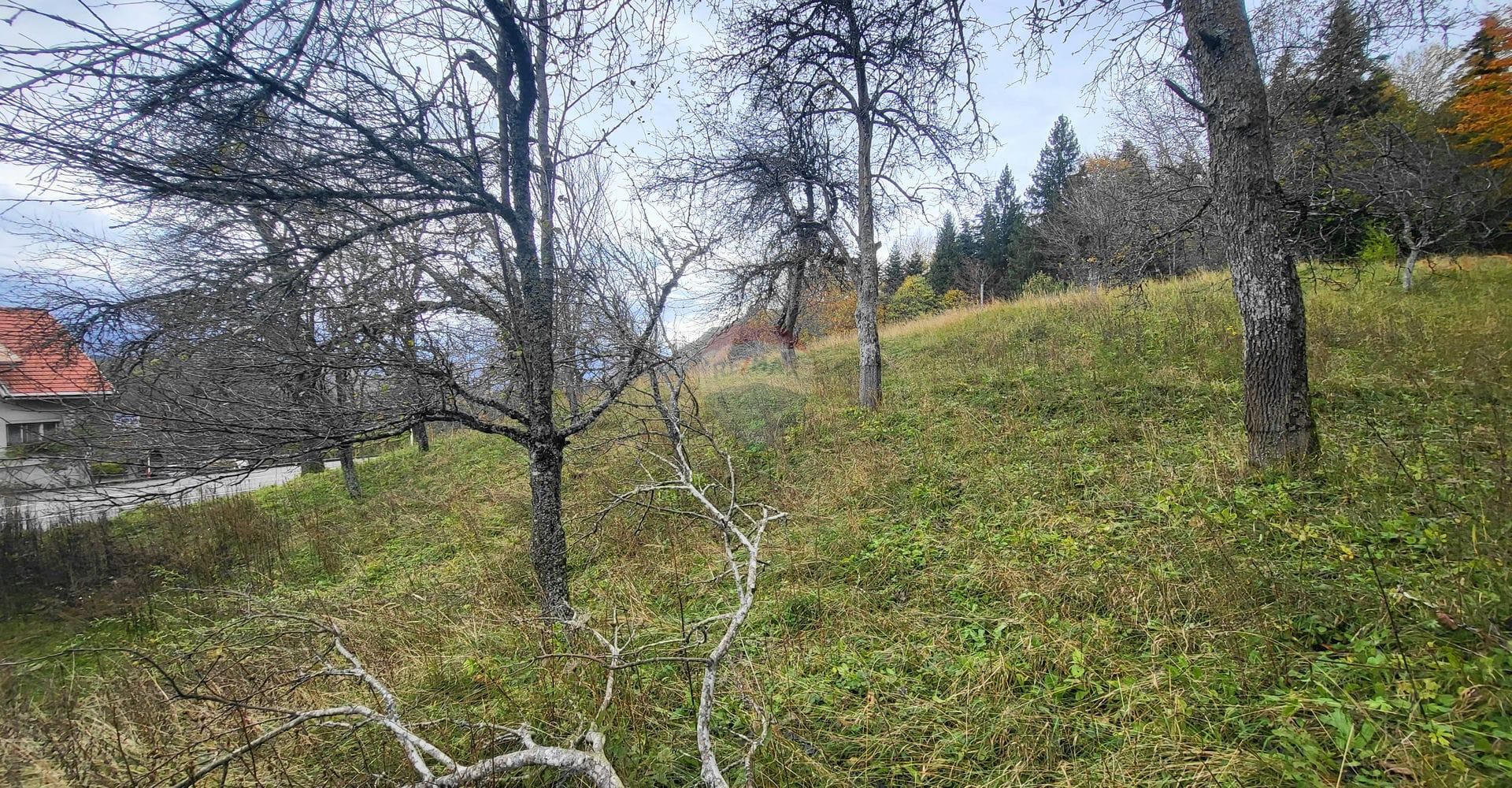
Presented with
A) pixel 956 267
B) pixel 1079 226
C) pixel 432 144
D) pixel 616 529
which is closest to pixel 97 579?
pixel 616 529

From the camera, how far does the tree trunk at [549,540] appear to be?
3412 millimetres

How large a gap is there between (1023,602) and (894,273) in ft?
114

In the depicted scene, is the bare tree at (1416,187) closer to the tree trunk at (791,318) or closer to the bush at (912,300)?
the tree trunk at (791,318)

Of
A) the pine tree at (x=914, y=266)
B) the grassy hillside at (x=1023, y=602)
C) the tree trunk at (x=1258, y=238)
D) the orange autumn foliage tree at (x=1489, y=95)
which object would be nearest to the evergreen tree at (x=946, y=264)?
the pine tree at (x=914, y=266)

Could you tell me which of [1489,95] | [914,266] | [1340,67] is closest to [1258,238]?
[1340,67]

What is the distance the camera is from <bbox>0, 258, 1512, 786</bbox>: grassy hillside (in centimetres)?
186

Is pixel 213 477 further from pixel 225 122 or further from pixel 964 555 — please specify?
pixel 964 555

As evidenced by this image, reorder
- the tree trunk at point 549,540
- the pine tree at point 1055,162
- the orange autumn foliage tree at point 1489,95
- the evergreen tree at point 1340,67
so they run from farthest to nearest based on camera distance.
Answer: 1. the pine tree at point 1055,162
2. the orange autumn foliage tree at point 1489,95
3. the evergreen tree at point 1340,67
4. the tree trunk at point 549,540

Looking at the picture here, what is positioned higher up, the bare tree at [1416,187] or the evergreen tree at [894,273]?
the evergreen tree at [894,273]

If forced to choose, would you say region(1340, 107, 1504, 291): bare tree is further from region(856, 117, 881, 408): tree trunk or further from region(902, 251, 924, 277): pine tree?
region(902, 251, 924, 277): pine tree

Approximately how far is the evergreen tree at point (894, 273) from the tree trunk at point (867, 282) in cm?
2639

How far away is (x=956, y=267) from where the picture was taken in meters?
34.2

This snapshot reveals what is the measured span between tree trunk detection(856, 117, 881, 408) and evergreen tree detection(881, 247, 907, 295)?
26.4 metres

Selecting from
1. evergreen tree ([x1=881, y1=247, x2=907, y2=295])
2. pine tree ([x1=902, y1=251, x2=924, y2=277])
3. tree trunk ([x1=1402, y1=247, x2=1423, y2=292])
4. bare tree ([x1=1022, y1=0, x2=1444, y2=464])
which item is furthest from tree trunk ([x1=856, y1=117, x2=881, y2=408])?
pine tree ([x1=902, y1=251, x2=924, y2=277])
